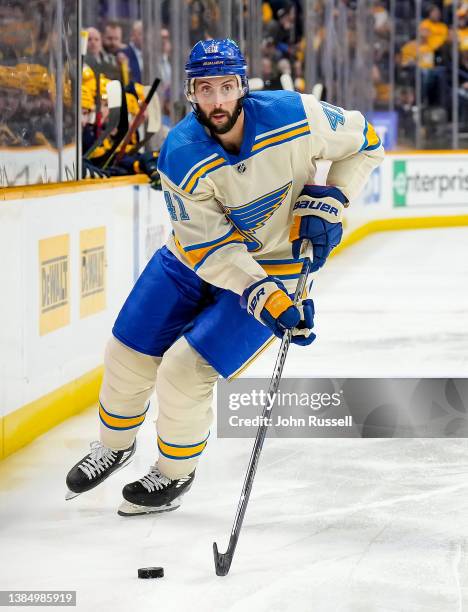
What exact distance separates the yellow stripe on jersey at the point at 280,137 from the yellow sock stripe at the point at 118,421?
0.75 metres

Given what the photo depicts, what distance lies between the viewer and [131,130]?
533 centimetres

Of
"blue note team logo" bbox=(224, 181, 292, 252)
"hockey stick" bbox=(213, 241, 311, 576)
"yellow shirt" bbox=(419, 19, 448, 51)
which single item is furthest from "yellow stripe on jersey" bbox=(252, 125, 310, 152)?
"yellow shirt" bbox=(419, 19, 448, 51)

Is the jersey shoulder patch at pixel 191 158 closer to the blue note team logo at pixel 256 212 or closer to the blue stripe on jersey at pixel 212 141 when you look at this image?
the blue stripe on jersey at pixel 212 141

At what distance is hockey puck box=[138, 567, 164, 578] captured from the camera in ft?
7.47

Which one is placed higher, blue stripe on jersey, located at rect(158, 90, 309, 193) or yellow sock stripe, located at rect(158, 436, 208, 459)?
blue stripe on jersey, located at rect(158, 90, 309, 193)

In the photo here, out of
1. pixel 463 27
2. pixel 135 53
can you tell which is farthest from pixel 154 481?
pixel 463 27

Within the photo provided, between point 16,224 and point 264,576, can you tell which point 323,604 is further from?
point 16,224

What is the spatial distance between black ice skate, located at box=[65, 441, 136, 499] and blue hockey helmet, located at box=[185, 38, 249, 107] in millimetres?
921

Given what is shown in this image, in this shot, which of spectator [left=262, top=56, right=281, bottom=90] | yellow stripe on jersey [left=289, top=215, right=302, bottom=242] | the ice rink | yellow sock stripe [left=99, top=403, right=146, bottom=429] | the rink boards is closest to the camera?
the ice rink

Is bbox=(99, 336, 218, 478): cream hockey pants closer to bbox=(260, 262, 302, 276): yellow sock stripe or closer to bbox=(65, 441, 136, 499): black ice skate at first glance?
bbox=(65, 441, 136, 499): black ice skate

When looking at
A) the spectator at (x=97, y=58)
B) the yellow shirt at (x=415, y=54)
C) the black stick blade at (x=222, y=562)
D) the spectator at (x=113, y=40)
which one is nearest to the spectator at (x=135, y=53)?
the spectator at (x=113, y=40)

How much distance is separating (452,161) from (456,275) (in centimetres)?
387

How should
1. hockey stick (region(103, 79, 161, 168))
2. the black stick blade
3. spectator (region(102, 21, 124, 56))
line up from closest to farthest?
1. the black stick blade
2. hockey stick (region(103, 79, 161, 168))
3. spectator (region(102, 21, 124, 56))

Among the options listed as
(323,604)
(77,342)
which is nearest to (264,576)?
(323,604)
